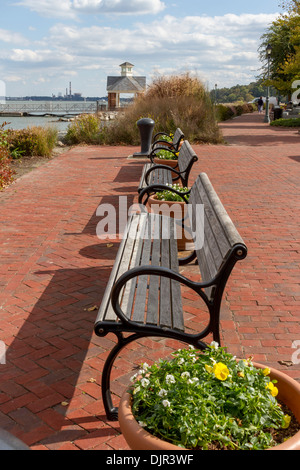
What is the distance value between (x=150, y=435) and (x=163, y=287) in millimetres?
1469

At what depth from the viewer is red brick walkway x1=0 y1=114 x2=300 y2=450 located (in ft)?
10.1

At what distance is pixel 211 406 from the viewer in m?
2.15

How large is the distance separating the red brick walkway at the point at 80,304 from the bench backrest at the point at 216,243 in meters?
0.76

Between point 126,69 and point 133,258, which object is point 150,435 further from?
point 126,69

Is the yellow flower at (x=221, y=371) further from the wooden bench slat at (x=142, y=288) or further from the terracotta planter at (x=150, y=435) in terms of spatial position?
the wooden bench slat at (x=142, y=288)

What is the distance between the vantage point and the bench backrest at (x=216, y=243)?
277 cm

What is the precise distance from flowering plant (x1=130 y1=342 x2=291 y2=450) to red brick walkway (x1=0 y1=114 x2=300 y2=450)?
61cm

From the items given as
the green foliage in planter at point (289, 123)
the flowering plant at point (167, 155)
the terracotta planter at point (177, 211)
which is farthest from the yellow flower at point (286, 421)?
the green foliage in planter at point (289, 123)

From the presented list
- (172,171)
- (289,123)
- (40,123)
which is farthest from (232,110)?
(172,171)

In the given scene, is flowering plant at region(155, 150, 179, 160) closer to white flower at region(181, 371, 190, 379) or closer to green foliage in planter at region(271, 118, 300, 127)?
white flower at region(181, 371, 190, 379)
